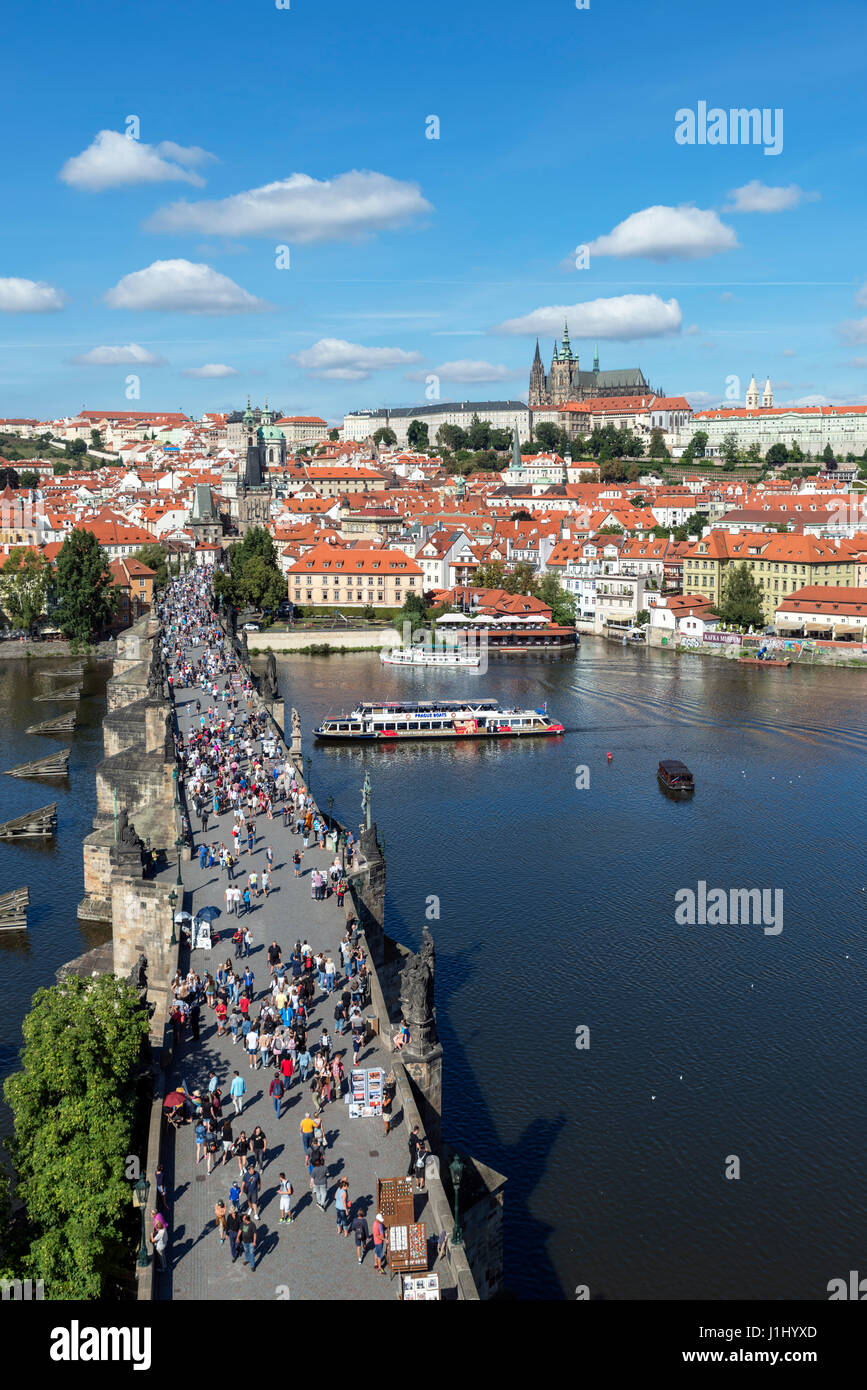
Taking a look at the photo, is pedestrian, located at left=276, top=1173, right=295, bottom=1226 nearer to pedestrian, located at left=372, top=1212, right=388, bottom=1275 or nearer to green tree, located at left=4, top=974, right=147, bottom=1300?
pedestrian, located at left=372, top=1212, right=388, bottom=1275

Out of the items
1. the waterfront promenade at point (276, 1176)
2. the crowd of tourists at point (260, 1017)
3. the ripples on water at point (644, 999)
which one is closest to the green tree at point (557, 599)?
the ripples on water at point (644, 999)

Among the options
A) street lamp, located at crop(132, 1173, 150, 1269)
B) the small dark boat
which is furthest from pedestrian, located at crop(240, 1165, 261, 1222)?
the small dark boat

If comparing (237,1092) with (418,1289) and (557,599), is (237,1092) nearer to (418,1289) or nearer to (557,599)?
(418,1289)

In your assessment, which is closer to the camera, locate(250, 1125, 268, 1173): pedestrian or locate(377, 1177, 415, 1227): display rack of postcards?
locate(377, 1177, 415, 1227): display rack of postcards
